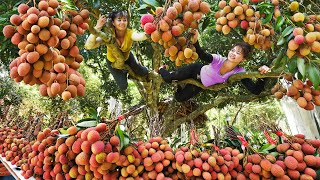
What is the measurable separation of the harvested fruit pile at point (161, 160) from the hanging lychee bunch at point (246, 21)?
0.53m

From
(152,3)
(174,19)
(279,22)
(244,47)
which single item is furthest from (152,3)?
(244,47)

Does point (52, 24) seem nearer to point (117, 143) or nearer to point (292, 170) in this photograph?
point (117, 143)

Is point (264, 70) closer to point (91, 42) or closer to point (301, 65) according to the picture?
point (301, 65)

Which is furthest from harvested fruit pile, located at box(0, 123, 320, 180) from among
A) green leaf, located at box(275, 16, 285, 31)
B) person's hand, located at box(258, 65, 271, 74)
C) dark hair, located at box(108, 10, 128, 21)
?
dark hair, located at box(108, 10, 128, 21)

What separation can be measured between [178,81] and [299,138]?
0.96m

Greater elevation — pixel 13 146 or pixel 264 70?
pixel 264 70

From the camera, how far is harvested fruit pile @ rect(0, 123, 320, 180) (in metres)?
1.25

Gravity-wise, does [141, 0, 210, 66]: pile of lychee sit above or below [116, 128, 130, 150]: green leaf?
above

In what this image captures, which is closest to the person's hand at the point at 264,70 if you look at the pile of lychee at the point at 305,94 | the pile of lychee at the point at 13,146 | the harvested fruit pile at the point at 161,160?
the pile of lychee at the point at 305,94

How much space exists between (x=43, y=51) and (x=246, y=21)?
86 cm

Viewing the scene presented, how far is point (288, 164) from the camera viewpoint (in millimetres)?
1251

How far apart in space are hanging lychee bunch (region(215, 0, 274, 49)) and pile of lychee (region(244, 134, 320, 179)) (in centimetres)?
52

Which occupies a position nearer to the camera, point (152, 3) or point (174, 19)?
point (174, 19)

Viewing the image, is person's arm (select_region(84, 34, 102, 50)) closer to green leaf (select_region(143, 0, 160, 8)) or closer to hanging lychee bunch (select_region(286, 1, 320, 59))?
green leaf (select_region(143, 0, 160, 8))
